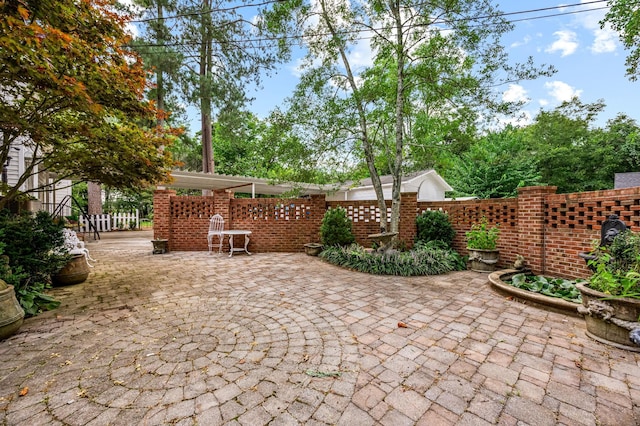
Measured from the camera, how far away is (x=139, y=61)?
356 centimetres

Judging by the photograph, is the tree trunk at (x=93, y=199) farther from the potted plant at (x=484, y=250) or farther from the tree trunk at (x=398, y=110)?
the potted plant at (x=484, y=250)

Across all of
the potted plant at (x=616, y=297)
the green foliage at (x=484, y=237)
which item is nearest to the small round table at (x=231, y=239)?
the green foliage at (x=484, y=237)

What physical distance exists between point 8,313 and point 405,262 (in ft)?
17.3

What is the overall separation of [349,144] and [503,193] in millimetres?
9013

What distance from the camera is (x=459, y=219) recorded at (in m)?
6.20

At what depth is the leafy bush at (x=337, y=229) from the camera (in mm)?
6781

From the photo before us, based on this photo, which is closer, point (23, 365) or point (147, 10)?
point (23, 365)

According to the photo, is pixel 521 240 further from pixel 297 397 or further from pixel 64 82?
pixel 64 82

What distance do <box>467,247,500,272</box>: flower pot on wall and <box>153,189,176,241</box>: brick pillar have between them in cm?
768

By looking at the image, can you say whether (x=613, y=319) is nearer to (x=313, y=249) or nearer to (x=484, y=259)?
(x=484, y=259)

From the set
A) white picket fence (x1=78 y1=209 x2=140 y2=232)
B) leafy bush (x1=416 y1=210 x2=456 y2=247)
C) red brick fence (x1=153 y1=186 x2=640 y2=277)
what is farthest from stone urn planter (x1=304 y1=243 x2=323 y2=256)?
white picket fence (x1=78 y1=209 x2=140 y2=232)

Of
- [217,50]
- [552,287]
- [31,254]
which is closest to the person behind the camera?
[31,254]

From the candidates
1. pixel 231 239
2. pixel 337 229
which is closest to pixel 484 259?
pixel 337 229

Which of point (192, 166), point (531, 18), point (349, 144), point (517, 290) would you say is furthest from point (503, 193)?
point (192, 166)
